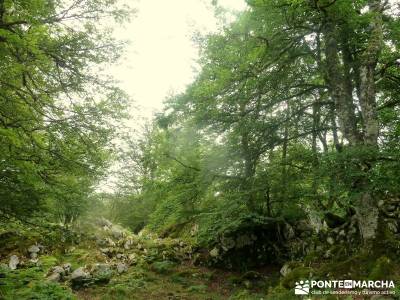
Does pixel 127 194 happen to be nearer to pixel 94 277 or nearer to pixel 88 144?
pixel 94 277

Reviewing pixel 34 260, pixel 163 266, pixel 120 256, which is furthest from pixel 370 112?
pixel 34 260

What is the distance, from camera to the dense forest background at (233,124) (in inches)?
242

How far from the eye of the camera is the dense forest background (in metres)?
6.15

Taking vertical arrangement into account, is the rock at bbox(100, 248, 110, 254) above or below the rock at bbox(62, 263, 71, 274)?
above

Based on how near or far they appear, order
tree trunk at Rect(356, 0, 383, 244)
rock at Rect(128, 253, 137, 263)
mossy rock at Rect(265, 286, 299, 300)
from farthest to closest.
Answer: rock at Rect(128, 253, 137, 263)
tree trunk at Rect(356, 0, 383, 244)
mossy rock at Rect(265, 286, 299, 300)

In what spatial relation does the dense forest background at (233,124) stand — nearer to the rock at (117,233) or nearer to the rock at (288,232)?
the rock at (288,232)

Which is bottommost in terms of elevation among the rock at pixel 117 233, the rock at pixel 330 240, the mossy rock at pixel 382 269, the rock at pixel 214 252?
the rock at pixel 214 252

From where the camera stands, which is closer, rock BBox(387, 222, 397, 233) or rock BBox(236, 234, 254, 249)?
rock BBox(387, 222, 397, 233)

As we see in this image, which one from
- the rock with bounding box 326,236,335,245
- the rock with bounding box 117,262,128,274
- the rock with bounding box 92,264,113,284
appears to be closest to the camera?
the rock with bounding box 326,236,335,245

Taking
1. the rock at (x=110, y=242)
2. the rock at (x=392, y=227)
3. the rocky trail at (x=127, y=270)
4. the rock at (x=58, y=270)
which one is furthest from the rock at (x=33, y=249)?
the rock at (x=392, y=227)

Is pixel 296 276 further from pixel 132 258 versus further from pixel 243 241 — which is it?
pixel 132 258

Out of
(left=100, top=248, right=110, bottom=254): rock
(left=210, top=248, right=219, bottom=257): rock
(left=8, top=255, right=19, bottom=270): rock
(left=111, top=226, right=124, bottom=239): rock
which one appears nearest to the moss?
(left=8, top=255, right=19, bottom=270): rock

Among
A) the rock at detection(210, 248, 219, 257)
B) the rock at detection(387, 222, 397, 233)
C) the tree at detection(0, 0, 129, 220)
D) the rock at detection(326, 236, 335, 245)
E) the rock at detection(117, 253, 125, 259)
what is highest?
the tree at detection(0, 0, 129, 220)

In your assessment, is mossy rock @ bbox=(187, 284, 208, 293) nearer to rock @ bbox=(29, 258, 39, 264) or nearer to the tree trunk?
rock @ bbox=(29, 258, 39, 264)
